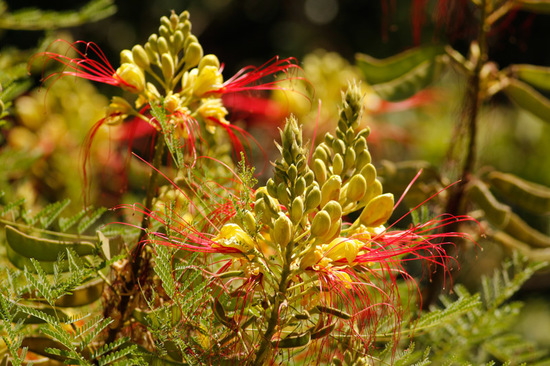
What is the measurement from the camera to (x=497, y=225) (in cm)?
144

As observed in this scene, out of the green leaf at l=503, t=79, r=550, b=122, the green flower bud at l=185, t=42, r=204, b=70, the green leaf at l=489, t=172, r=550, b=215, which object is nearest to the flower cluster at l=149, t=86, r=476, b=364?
the green flower bud at l=185, t=42, r=204, b=70

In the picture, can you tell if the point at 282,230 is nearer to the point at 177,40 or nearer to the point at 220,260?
the point at 220,260

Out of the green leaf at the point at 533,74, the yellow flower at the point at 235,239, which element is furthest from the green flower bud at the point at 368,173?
the green leaf at the point at 533,74

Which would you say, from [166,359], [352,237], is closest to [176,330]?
[166,359]

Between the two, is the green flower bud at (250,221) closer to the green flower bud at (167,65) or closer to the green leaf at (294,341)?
the green leaf at (294,341)

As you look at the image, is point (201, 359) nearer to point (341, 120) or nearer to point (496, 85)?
point (341, 120)

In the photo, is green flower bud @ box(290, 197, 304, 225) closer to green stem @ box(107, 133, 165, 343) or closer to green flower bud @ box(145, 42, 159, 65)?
green stem @ box(107, 133, 165, 343)

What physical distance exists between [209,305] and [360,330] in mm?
280

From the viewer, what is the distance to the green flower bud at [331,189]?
869 millimetres

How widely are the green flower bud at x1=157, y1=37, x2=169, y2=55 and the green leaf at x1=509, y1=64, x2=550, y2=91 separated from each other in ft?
3.25

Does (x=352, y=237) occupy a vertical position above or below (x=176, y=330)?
above

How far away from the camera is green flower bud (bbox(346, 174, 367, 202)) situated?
2.92 feet

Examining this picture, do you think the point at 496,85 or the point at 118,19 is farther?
the point at 118,19

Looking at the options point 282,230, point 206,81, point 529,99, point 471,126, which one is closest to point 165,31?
point 206,81
